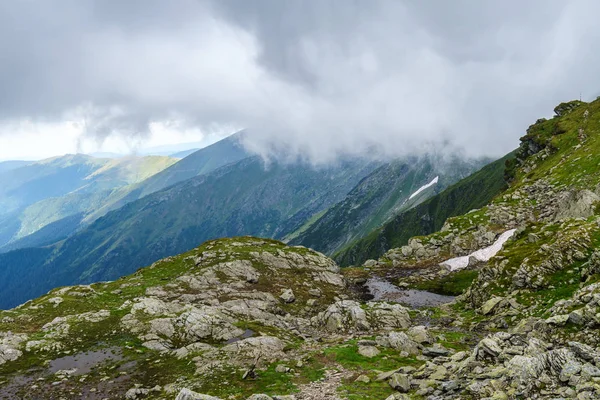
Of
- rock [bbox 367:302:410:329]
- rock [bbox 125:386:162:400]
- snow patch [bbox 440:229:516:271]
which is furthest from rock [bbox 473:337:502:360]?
snow patch [bbox 440:229:516:271]

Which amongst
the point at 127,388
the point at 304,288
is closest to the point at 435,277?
the point at 304,288

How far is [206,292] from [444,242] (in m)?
80.5

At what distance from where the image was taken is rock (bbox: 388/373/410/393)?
93.3 ft

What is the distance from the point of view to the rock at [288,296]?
77938 mm

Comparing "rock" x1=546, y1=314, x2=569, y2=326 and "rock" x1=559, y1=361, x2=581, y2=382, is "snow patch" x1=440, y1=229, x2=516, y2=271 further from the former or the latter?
"rock" x1=559, y1=361, x2=581, y2=382

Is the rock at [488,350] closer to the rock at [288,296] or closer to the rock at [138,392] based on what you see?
the rock at [138,392]

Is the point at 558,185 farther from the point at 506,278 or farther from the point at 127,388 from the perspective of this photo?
the point at 127,388

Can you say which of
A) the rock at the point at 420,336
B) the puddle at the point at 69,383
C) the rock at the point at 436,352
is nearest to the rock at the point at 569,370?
Result: the rock at the point at 436,352

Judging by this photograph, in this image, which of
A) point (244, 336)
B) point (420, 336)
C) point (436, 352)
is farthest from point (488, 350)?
point (244, 336)

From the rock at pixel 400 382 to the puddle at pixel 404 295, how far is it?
5305 centimetres

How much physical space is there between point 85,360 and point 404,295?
6916 cm

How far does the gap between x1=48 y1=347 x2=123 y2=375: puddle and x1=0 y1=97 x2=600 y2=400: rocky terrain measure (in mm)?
237

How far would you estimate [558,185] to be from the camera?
111 metres

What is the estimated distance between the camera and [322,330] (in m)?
59.6
